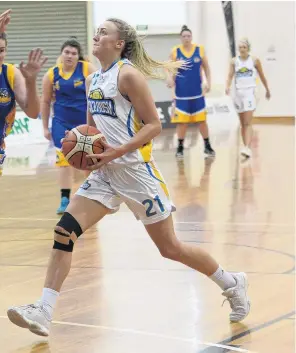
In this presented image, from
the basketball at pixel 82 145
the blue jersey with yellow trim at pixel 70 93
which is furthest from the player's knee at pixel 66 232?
the blue jersey with yellow trim at pixel 70 93

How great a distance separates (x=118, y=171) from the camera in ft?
16.4

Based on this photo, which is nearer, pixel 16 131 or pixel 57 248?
pixel 57 248

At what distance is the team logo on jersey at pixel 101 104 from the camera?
4961 millimetres

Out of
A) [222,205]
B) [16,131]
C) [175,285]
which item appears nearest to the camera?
[175,285]

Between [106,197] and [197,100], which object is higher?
[106,197]

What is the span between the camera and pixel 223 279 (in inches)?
206

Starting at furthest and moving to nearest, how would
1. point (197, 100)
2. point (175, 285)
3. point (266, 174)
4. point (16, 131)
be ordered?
point (16, 131), point (197, 100), point (266, 174), point (175, 285)

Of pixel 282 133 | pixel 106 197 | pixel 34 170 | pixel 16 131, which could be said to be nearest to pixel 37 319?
pixel 106 197

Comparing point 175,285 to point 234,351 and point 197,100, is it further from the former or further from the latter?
point 197,100

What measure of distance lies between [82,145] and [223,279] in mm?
1183

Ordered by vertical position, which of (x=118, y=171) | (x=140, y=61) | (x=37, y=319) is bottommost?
(x=37, y=319)

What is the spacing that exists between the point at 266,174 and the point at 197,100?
2785 millimetres

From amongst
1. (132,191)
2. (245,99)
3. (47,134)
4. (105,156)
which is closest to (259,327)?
(132,191)

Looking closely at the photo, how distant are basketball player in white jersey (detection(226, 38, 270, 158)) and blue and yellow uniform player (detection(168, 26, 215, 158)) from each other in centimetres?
54
